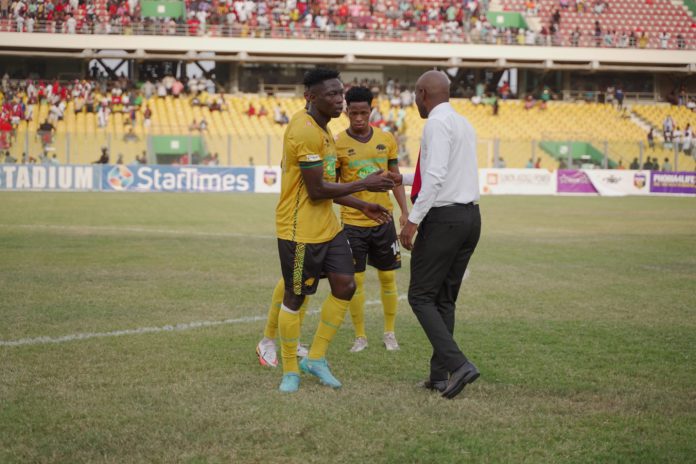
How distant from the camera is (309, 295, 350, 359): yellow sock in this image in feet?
20.9

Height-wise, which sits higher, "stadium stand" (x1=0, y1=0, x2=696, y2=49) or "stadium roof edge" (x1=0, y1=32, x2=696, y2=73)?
"stadium stand" (x1=0, y1=0, x2=696, y2=49)

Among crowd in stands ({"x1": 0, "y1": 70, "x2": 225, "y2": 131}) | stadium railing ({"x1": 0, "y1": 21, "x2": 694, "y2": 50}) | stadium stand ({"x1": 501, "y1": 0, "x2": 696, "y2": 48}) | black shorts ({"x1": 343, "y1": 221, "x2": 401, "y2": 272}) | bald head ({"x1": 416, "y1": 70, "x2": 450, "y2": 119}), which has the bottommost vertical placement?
black shorts ({"x1": 343, "y1": 221, "x2": 401, "y2": 272})

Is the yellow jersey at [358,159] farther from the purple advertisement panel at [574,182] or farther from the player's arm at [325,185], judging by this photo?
the purple advertisement panel at [574,182]

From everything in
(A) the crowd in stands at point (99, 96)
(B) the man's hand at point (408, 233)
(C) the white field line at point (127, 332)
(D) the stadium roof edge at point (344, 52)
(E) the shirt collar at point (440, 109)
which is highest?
(D) the stadium roof edge at point (344, 52)

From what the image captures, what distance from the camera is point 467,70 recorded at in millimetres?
53156

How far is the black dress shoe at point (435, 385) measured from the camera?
6.07 metres

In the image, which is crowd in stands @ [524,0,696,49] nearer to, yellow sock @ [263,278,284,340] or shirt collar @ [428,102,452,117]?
yellow sock @ [263,278,284,340]

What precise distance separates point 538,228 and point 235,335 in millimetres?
13785

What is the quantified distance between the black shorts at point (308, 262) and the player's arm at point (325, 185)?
355 millimetres

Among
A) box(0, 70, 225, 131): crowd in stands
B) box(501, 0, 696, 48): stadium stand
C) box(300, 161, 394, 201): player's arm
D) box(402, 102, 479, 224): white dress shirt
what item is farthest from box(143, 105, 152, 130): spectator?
box(402, 102, 479, 224): white dress shirt

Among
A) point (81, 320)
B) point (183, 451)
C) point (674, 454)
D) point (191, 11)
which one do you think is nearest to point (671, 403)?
point (674, 454)

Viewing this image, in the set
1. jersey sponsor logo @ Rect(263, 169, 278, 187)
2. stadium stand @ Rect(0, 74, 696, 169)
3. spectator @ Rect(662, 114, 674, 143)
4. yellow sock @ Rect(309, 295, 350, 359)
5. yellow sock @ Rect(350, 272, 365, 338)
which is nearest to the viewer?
yellow sock @ Rect(309, 295, 350, 359)

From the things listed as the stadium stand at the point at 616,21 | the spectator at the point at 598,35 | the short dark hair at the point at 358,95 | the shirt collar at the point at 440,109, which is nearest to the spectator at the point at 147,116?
the stadium stand at the point at 616,21

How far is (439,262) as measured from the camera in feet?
19.8
